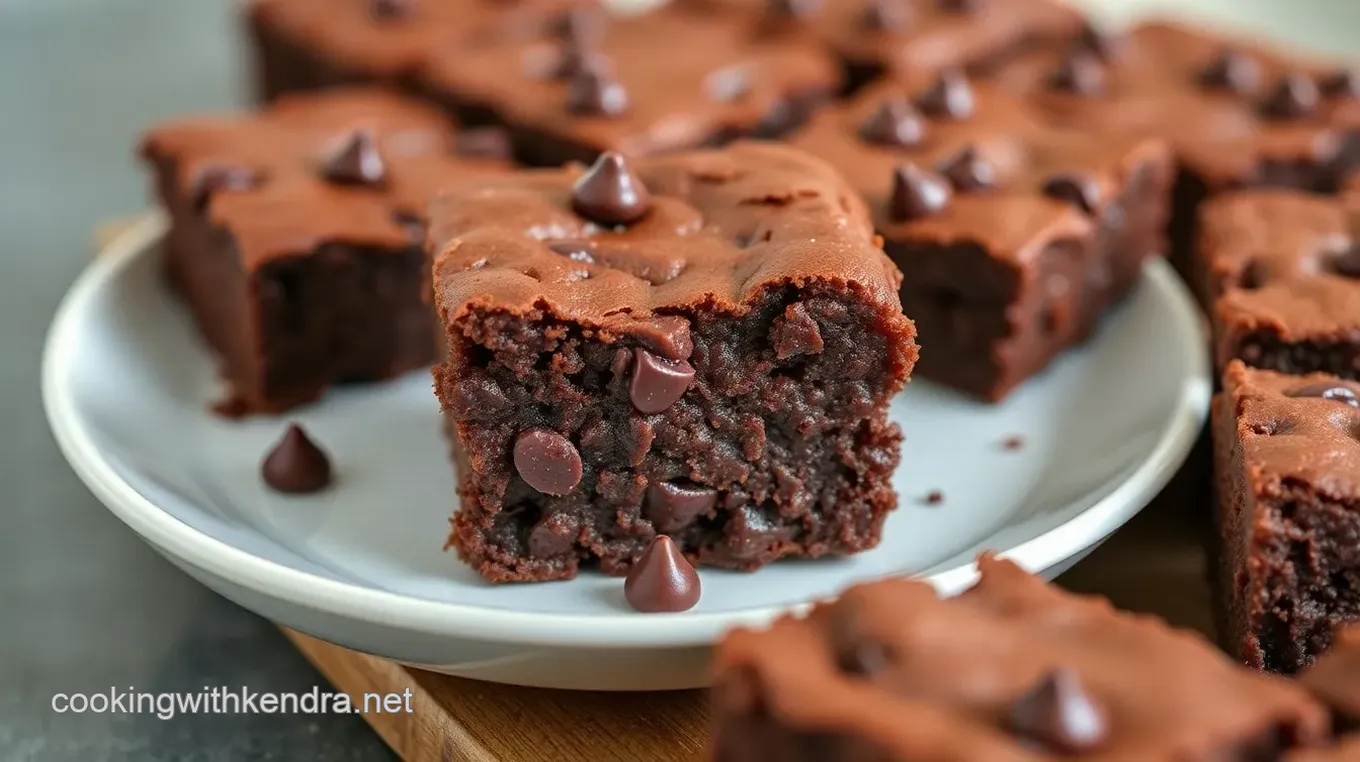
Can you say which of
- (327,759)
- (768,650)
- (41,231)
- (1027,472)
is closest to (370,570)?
(327,759)

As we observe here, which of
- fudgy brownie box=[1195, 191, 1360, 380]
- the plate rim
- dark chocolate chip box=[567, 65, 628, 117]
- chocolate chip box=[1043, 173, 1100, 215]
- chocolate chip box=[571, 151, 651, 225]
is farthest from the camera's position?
dark chocolate chip box=[567, 65, 628, 117]

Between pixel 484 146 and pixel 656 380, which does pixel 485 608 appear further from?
pixel 484 146

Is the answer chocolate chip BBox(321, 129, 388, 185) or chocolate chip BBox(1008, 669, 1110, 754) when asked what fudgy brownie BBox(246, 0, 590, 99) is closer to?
chocolate chip BBox(321, 129, 388, 185)

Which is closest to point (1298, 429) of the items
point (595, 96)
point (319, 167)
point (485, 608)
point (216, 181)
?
point (485, 608)

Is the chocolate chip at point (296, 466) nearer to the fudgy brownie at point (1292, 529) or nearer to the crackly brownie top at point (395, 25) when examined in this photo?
the crackly brownie top at point (395, 25)

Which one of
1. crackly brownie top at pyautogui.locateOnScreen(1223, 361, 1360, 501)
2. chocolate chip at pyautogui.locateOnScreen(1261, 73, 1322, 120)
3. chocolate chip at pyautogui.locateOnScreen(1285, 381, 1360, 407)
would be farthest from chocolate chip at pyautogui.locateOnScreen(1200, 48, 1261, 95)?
chocolate chip at pyautogui.locateOnScreen(1285, 381, 1360, 407)

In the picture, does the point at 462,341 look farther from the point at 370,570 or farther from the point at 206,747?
the point at 206,747
